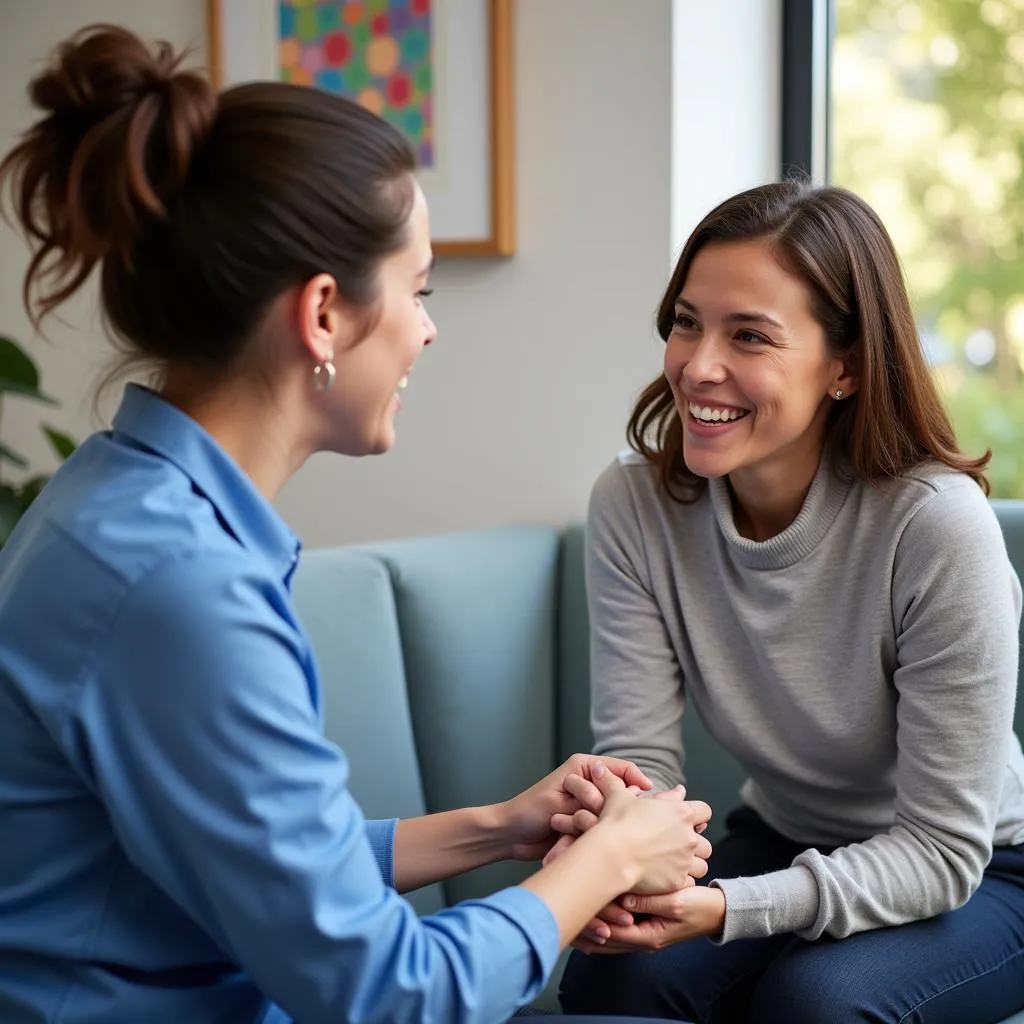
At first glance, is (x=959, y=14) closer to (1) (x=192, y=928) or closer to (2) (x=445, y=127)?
(2) (x=445, y=127)

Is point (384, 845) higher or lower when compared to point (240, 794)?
lower

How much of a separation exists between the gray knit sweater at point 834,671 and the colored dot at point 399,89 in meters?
0.93

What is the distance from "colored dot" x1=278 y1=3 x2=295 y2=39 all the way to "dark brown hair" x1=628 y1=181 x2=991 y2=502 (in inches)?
45.0

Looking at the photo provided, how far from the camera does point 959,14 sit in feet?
8.18

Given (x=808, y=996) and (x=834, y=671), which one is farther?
(x=834, y=671)

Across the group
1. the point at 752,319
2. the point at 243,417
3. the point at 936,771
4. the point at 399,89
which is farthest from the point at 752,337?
the point at 399,89

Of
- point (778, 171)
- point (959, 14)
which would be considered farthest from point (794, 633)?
point (959, 14)

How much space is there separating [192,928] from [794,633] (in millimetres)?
903

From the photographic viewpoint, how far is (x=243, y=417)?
3.53 feet

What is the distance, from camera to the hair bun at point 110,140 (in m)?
0.99

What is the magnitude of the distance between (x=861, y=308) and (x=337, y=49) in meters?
1.26

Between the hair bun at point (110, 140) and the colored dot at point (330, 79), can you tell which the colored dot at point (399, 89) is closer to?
the colored dot at point (330, 79)

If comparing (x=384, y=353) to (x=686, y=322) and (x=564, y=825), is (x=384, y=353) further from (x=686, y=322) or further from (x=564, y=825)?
(x=686, y=322)

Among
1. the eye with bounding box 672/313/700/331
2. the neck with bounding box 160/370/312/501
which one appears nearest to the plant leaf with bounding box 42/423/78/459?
the eye with bounding box 672/313/700/331
